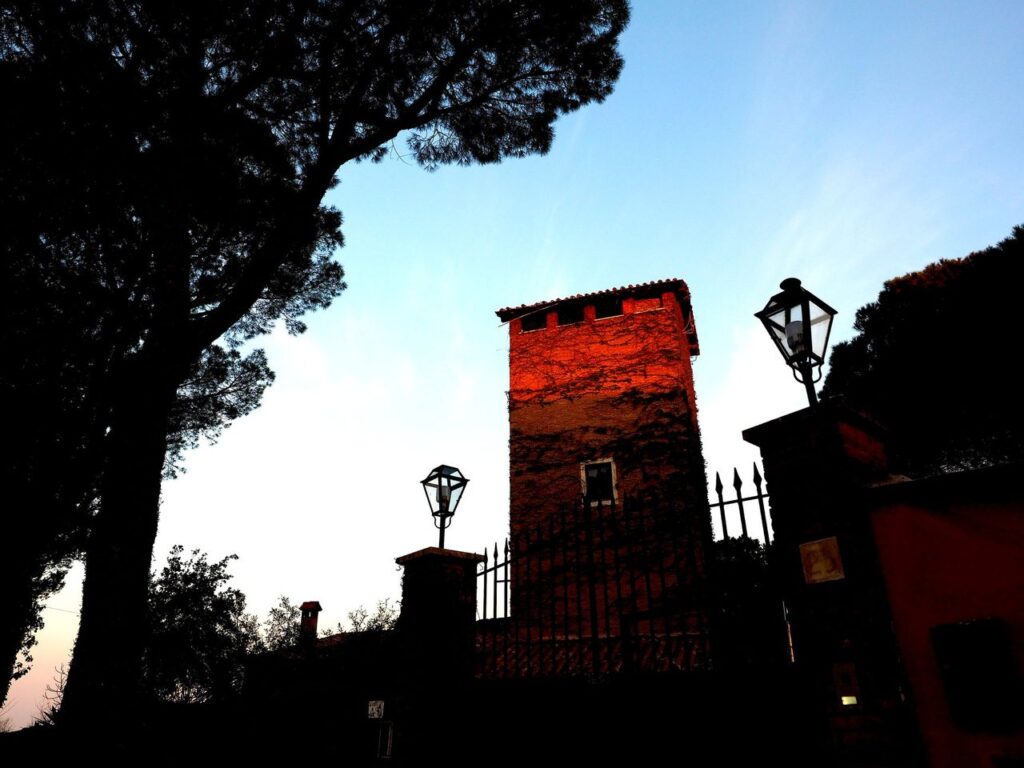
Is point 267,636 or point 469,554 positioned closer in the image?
point 469,554

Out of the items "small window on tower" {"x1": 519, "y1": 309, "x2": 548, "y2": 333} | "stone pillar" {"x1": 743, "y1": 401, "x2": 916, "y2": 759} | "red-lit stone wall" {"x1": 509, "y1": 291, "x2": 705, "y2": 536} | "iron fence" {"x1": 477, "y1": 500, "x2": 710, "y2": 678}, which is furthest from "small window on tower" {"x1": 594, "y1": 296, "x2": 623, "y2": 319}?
"stone pillar" {"x1": 743, "y1": 401, "x2": 916, "y2": 759}

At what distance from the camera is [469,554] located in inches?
262

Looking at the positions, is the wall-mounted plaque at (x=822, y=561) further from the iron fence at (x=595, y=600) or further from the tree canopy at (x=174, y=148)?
the tree canopy at (x=174, y=148)

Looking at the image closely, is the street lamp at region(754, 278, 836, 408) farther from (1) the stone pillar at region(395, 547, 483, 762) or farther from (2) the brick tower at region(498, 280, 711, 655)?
(2) the brick tower at region(498, 280, 711, 655)

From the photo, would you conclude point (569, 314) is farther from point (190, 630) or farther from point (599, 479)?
point (190, 630)

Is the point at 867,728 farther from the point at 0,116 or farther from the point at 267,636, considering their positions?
the point at 267,636

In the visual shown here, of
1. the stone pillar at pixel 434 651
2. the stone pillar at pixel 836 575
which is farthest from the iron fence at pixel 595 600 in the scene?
the stone pillar at pixel 836 575

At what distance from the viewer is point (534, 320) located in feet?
57.5

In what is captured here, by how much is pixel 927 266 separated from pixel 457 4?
18.6m

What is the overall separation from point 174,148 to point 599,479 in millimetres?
11198

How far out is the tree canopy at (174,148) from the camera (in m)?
7.26

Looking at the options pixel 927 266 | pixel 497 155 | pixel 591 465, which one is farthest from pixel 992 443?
pixel 497 155

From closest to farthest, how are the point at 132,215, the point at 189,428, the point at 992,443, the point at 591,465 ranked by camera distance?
1. the point at 132,215
2. the point at 189,428
3. the point at 591,465
4. the point at 992,443

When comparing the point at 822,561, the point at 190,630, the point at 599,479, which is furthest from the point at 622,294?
the point at 190,630
